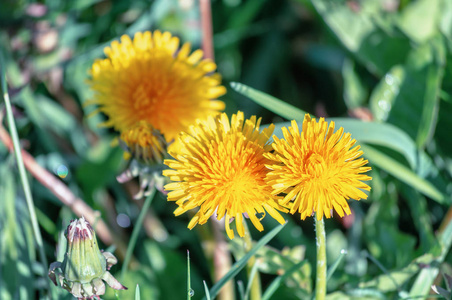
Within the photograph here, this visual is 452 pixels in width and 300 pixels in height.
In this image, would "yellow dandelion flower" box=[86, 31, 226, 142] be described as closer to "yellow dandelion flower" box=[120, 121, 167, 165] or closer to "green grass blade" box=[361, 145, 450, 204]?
"yellow dandelion flower" box=[120, 121, 167, 165]

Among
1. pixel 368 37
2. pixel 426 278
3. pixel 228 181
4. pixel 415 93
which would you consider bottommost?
pixel 426 278

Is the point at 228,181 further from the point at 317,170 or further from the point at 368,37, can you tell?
the point at 368,37

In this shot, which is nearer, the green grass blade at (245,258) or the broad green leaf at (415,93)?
the green grass blade at (245,258)

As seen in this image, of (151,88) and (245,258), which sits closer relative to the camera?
(245,258)

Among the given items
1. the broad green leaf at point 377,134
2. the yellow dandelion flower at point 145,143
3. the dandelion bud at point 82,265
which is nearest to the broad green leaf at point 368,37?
the broad green leaf at point 377,134

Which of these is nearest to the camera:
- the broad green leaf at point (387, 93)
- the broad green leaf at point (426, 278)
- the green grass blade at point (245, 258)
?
the green grass blade at point (245, 258)

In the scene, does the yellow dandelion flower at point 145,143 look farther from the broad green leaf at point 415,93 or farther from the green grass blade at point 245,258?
the broad green leaf at point 415,93

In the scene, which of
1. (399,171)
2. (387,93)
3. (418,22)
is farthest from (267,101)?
(418,22)
